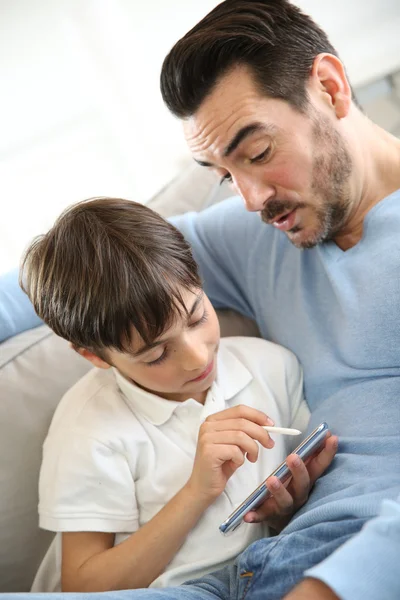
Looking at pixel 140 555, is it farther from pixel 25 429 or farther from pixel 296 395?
pixel 296 395

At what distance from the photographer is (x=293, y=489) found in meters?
1.05

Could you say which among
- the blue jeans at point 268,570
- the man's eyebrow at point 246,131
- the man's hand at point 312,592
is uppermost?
the man's eyebrow at point 246,131

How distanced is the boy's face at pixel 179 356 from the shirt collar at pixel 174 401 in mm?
25

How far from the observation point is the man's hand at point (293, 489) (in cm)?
98

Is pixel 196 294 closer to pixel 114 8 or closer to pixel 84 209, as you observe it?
pixel 84 209

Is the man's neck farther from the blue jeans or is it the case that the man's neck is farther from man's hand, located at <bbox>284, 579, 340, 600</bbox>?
man's hand, located at <bbox>284, 579, 340, 600</bbox>

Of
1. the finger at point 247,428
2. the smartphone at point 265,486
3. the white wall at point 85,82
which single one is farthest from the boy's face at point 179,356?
the white wall at point 85,82

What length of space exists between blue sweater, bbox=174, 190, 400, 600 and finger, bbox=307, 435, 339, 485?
0.02m

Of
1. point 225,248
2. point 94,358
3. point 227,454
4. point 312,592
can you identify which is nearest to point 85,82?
point 225,248

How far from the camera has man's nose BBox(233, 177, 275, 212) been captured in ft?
3.93

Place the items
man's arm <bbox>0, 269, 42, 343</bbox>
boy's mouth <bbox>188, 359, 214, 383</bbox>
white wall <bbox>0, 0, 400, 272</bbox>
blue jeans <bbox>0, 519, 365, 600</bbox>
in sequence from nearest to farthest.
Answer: blue jeans <bbox>0, 519, 365, 600</bbox>, boy's mouth <bbox>188, 359, 214, 383</bbox>, man's arm <bbox>0, 269, 42, 343</bbox>, white wall <bbox>0, 0, 400, 272</bbox>

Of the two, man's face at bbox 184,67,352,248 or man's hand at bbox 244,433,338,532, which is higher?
man's face at bbox 184,67,352,248

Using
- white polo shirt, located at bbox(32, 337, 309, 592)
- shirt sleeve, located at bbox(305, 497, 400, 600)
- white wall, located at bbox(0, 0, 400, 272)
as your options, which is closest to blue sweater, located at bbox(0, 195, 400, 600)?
shirt sleeve, located at bbox(305, 497, 400, 600)

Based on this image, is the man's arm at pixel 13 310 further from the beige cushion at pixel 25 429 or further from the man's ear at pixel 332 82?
the man's ear at pixel 332 82
